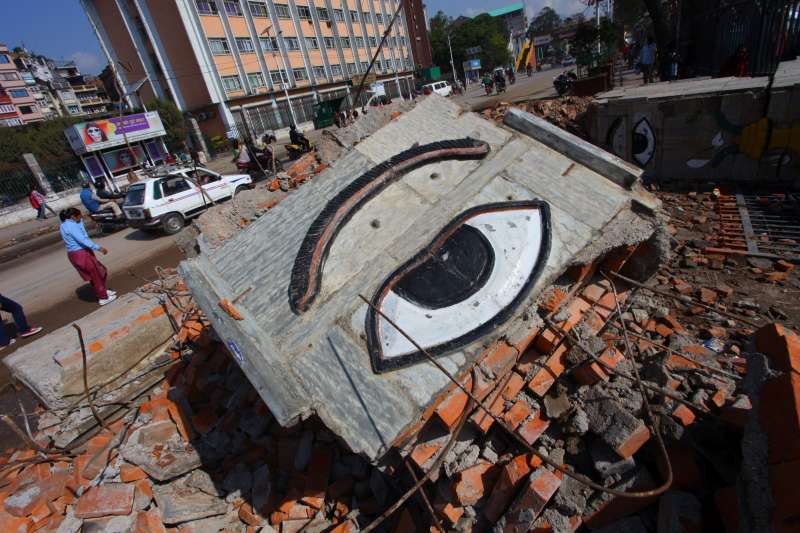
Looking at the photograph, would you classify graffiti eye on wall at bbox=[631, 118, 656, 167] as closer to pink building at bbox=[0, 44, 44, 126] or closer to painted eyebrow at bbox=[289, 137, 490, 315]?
painted eyebrow at bbox=[289, 137, 490, 315]

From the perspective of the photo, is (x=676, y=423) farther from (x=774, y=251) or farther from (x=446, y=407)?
(x=774, y=251)

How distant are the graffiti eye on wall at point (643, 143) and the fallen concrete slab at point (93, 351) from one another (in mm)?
10262

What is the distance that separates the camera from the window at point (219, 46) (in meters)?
32.0

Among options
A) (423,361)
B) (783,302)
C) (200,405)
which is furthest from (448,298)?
(783,302)

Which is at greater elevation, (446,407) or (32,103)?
(32,103)

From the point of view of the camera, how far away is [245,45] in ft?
114

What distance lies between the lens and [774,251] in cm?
546

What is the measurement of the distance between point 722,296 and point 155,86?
1681 inches

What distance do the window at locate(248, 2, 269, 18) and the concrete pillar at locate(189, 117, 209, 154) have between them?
12.2m

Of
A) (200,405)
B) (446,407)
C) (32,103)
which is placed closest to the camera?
(446,407)

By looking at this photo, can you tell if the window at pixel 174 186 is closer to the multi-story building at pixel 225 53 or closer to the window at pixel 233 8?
the multi-story building at pixel 225 53

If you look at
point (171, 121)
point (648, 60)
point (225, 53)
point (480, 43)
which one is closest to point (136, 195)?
point (648, 60)

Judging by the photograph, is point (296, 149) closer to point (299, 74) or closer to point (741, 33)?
point (741, 33)

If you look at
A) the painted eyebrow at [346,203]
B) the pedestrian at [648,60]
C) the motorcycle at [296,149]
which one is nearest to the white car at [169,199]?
the motorcycle at [296,149]
